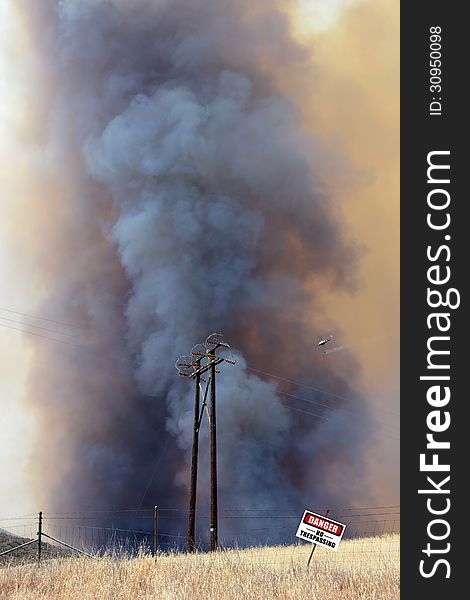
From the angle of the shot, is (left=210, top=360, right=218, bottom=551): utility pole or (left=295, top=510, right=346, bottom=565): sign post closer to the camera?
(left=295, top=510, right=346, bottom=565): sign post

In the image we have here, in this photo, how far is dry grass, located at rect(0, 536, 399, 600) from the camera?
419 inches

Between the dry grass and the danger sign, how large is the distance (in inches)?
23.4

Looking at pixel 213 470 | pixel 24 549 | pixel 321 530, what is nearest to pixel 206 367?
pixel 213 470

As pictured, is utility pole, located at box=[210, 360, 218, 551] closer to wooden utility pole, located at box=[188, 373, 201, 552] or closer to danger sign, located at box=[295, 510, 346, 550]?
wooden utility pole, located at box=[188, 373, 201, 552]

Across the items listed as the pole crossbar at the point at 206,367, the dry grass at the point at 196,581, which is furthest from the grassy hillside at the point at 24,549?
the dry grass at the point at 196,581

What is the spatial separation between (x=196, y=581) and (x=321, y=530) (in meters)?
2.91

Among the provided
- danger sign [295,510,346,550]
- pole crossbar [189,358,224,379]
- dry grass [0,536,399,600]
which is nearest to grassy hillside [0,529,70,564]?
pole crossbar [189,358,224,379]

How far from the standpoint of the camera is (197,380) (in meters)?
30.3

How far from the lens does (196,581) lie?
11953 millimetres

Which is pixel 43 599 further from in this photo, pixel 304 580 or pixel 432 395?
pixel 432 395

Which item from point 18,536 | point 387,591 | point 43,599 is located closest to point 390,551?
point 387,591

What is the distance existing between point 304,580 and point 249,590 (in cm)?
155

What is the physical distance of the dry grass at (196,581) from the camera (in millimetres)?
10641

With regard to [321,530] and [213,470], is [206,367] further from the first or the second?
[321,530]
